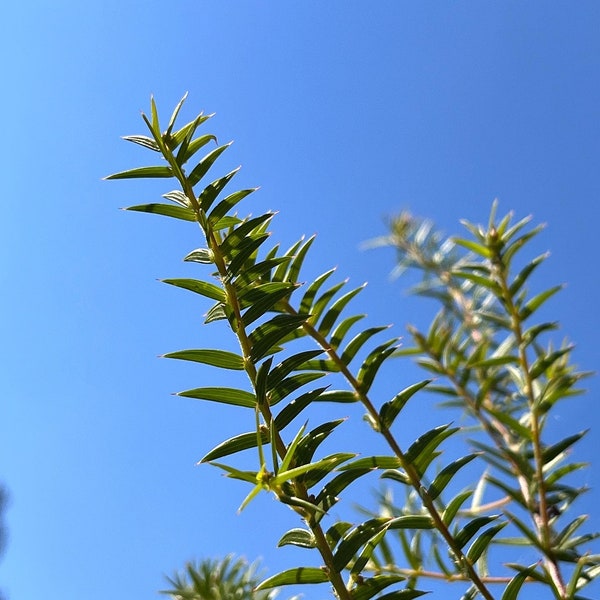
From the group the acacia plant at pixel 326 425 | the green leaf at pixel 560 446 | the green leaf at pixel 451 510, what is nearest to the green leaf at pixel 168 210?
the acacia plant at pixel 326 425

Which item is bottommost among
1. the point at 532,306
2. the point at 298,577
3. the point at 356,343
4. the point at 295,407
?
the point at 298,577

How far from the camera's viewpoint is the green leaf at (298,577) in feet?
1.32

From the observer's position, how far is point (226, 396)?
42cm

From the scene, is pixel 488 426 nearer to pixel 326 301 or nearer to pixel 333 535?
pixel 326 301

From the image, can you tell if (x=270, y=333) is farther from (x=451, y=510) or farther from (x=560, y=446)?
(x=560, y=446)

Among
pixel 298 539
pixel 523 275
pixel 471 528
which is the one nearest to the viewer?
pixel 298 539

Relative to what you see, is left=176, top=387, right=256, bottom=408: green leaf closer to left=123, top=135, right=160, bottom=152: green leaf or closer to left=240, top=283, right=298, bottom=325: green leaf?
left=240, top=283, right=298, bottom=325: green leaf

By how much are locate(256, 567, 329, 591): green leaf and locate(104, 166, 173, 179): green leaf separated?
29cm

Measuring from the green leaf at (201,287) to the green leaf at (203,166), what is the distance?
0.29 ft

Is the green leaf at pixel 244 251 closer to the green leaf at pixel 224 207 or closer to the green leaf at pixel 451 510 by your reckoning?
the green leaf at pixel 224 207

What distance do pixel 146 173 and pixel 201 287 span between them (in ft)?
0.34

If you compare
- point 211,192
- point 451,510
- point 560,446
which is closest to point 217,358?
point 211,192

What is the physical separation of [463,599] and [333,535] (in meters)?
0.13

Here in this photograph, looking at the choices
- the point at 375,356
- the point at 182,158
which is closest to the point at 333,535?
the point at 375,356
